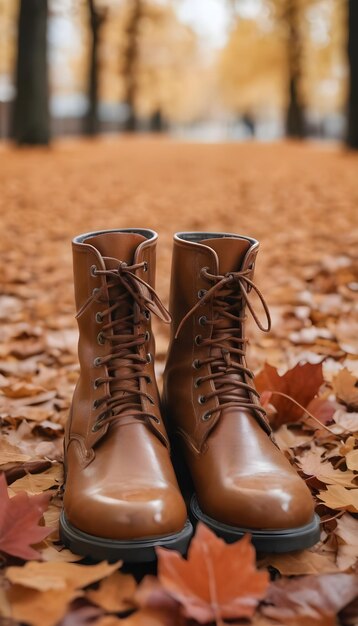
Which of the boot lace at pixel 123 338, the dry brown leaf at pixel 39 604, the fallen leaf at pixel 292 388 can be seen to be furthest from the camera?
the fallen leaf at pixel 292 388

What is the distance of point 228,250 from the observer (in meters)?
1.56

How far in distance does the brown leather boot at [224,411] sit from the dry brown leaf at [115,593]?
0.21 metres

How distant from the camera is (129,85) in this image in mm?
25797

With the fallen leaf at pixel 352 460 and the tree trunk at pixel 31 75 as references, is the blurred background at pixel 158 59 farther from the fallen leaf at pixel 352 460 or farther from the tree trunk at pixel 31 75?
the fallen leaf at pixel 352 460

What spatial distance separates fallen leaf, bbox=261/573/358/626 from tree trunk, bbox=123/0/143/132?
24.6 meters

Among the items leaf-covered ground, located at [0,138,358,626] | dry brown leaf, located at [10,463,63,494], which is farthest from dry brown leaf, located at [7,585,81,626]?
dry brown leaf, located at [10,463,63,494]

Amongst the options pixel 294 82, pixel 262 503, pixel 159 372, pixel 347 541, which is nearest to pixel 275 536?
pixel 262 503

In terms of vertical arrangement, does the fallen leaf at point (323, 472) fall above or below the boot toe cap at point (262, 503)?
below

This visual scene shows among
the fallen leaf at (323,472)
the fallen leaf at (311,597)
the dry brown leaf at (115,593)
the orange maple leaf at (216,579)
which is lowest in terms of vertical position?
the fallen leaf at (323,472)

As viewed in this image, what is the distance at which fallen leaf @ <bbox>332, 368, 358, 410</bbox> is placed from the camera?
6.75ft

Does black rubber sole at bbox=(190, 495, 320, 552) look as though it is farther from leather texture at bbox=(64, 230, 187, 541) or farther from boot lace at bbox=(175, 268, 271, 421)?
boot lace at bbox=(175, 268, 271, 421)

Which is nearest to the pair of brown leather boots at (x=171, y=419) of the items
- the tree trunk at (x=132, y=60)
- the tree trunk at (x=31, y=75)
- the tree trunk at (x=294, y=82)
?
the tree trunk at (x=31, y=75)

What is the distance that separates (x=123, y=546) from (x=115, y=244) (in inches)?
25.4

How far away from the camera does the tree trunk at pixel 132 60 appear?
78.0ft
